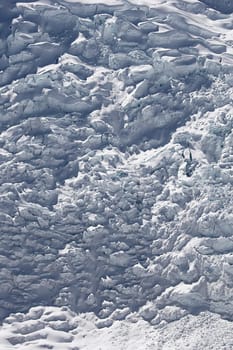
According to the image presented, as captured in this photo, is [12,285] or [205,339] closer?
[205,339]

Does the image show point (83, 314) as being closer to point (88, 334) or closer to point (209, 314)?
point (88, 334)

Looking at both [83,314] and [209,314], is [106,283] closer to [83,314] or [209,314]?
[83,314]

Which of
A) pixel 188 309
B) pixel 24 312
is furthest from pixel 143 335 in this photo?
pixel 24 312

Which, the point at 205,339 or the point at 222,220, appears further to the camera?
the point at 222,220

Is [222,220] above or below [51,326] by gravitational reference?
above

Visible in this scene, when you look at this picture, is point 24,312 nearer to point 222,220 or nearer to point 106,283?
point 106,283

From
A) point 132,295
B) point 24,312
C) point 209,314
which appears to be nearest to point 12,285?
point 24,312

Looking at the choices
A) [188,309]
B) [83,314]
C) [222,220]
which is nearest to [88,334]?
[83,314]

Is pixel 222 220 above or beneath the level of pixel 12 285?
above
